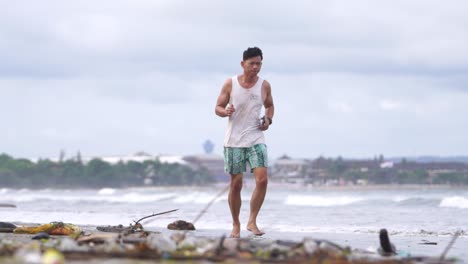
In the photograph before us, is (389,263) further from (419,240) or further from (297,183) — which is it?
(297,183)

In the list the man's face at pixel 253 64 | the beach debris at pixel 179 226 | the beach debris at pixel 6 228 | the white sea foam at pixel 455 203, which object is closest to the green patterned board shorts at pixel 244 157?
the man's face at pixel 253 64

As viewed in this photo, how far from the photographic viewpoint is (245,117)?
9445 mm

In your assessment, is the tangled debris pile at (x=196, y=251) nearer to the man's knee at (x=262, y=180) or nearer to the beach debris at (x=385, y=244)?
the beach debris at (x=385, y=244)

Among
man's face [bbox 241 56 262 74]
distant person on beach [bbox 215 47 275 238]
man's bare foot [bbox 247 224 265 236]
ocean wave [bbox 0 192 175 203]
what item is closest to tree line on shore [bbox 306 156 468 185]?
ocean wave [bbox 0 192 175 203]

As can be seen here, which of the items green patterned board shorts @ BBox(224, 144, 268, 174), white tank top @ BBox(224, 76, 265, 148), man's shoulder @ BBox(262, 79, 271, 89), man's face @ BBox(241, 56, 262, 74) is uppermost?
man's face @ BBox(241, 56, 262, 74)

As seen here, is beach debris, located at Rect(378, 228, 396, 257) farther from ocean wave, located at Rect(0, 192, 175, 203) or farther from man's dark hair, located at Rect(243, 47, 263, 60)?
ocean wave, located at Rect(0, 192, 175, 203)

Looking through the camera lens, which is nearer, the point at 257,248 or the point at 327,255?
the point at 327,255

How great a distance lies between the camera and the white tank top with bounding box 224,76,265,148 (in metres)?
9.42

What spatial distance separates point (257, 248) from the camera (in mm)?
6793

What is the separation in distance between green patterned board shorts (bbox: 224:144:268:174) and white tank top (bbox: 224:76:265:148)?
0.05m

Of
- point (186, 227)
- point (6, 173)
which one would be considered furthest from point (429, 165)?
point (186, 227)

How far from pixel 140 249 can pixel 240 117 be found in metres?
3.23

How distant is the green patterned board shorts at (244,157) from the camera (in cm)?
944

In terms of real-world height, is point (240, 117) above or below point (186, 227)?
above
